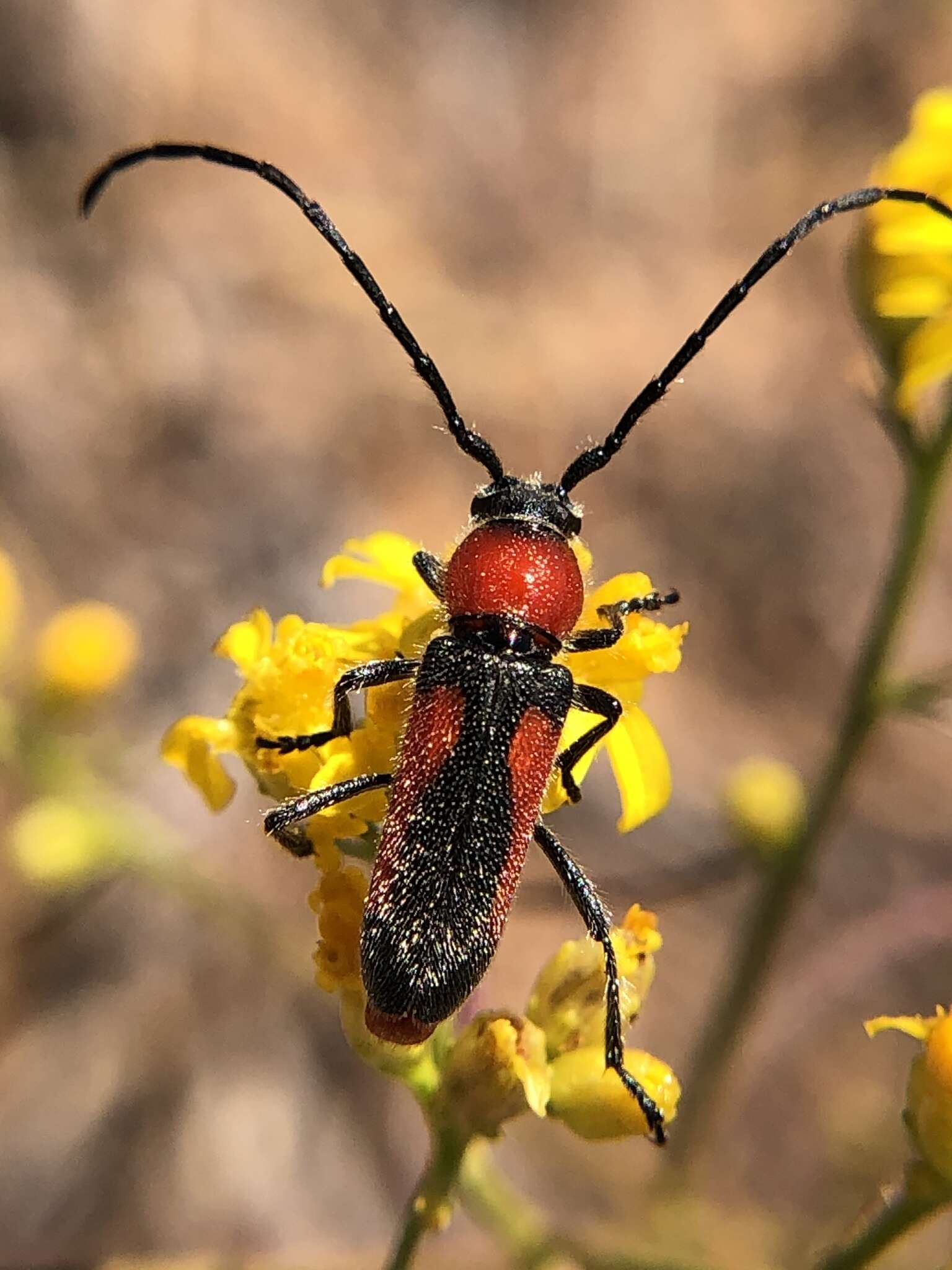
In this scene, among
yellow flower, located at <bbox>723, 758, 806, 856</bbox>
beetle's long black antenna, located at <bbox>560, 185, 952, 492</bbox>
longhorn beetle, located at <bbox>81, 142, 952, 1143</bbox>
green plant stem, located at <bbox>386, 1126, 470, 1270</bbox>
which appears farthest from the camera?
yellow flower, located at <bbox>723, 758, 806, 856</bbox>

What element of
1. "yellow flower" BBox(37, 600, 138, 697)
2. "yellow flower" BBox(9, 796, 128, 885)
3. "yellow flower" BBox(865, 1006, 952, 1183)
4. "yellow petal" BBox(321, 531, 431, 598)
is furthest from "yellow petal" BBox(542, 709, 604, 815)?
"yellow flower" BBox(37, 600, 138, 697)

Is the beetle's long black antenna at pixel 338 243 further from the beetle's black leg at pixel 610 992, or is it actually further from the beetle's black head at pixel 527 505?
the beetle's black leg at pixel 610 992

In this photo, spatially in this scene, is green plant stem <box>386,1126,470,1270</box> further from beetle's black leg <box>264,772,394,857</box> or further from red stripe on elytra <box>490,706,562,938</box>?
beetle's black leg <box>264,772,394,857</box>

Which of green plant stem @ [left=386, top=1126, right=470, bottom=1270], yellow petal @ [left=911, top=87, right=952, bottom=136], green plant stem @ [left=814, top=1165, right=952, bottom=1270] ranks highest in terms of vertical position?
yellow petal @ [left=911, top=87, right=952, bottom=136]

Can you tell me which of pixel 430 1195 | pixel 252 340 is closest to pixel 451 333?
pixel 252 340

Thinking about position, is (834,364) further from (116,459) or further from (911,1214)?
(911,1214)

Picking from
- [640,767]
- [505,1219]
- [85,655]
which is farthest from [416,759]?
[85,655]
